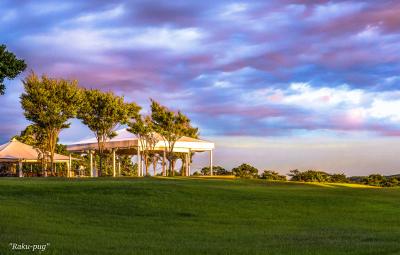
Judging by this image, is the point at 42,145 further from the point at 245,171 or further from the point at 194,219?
the point at 194,219

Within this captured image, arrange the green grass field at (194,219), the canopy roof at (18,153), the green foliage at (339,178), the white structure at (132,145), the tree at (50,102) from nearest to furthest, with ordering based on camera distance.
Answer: the green grass field at (194,219)
the tree at (50,102)
the canopy roof at (18,153)
the white structure at (132,145)
the green foliage at (339,178)

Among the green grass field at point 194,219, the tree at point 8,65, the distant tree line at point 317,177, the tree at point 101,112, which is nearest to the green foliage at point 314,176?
the distant tree line at point 317,177

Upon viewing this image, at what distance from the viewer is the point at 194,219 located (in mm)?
24969

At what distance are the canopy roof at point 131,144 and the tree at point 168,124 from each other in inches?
37.9

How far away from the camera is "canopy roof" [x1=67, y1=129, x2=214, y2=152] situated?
64.5 m

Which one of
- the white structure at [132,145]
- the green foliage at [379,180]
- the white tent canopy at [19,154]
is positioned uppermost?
the white structure at [132,145]

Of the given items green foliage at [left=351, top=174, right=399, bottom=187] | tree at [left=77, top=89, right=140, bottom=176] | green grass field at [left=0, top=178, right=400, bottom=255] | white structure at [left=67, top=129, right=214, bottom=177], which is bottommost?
green grass field at [left=0, top=178, right=400, bottom=255]

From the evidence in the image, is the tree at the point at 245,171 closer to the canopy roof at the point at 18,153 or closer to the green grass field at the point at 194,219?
the canopy roof at the point at 18,153

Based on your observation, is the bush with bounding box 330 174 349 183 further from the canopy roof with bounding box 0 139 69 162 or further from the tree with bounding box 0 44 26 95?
the tree with bounding box 0 44 26 95

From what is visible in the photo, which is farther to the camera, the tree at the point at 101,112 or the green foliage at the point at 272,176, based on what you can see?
the green foliage at the point at 272,176

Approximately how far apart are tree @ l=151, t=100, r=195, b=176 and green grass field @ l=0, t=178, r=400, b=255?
2965cm

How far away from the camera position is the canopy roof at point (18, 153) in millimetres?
62219

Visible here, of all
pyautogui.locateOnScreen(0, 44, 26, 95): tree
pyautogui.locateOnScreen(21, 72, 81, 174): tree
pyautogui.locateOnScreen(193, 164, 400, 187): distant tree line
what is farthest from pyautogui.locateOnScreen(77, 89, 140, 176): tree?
pyautogui.locateOnScreen(0, 44, 26, 95): tree

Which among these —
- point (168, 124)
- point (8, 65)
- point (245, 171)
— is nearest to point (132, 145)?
point (168, 124)
